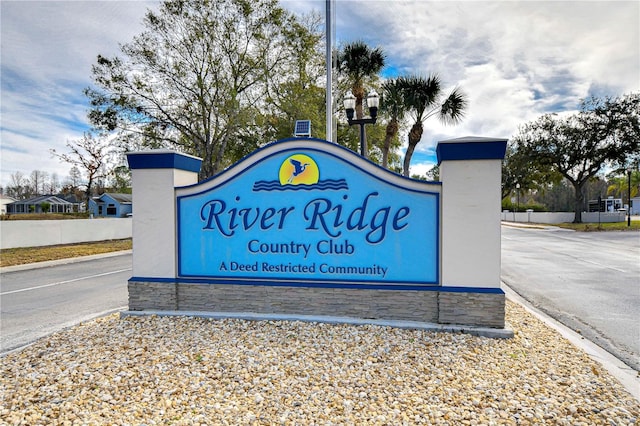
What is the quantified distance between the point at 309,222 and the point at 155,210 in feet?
8.28

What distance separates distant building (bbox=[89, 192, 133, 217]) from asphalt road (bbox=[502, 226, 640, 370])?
4797cm

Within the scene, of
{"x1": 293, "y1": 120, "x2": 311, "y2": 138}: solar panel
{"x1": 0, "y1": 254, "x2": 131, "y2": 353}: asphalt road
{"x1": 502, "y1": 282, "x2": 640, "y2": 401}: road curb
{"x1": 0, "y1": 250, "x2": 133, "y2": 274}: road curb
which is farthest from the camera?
{"x1": 0, "y1": 250, "x2": 133, "y2": 274}: road curb

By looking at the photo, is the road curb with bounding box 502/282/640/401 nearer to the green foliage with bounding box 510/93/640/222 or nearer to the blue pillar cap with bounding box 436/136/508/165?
the blue pillar cap with bounding box 436/136/508/165

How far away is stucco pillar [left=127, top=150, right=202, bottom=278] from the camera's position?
19.0 ft

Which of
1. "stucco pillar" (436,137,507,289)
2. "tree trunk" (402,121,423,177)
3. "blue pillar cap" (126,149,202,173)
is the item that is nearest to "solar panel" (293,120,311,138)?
"blue pillar cap" (126,149,202,173)

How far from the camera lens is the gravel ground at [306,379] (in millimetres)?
3016

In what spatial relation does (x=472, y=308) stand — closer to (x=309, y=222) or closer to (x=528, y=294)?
(x=309, y=222)

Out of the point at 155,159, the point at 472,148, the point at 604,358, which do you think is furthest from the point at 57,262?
the point at 604,358

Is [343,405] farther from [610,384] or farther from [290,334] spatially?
[610,384]

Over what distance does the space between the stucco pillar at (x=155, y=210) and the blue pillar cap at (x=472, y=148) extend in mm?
4103

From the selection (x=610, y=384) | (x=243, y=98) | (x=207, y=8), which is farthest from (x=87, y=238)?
(x=610, y=384)

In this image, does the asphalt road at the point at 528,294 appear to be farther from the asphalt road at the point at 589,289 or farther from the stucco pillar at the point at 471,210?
the stucco pillar at the point at 471,210

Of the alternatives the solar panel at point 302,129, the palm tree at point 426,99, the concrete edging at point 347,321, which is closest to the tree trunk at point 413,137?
the palm tree at point 426,99

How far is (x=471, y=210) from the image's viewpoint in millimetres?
4938
